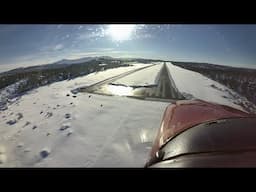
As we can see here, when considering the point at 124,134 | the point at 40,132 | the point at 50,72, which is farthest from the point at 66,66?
the point at 124,134

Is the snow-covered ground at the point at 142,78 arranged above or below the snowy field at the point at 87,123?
above

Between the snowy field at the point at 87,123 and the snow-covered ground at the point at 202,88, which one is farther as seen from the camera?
the snow-covered ground at the point at 202,88

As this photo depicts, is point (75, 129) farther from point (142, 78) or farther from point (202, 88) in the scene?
point (202, 88)

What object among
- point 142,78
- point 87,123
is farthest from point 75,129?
point 142,78

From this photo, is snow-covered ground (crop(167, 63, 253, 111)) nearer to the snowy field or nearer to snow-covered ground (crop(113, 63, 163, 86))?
the snowy field

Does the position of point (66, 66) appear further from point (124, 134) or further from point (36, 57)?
point (124, 134)

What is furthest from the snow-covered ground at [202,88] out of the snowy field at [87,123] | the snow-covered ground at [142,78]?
the snow-covered ground at [142,78]

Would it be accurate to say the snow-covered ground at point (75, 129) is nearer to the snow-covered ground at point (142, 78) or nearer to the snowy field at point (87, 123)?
the snowy field at point (87, 123)
